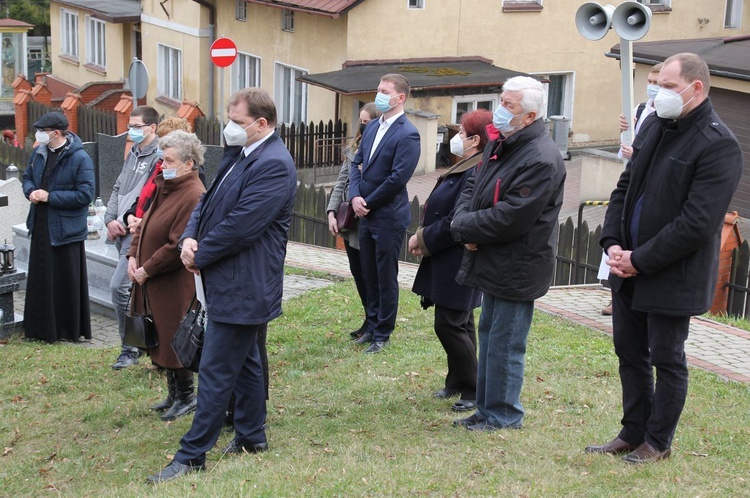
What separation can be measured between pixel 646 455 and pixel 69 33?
33.9 meters

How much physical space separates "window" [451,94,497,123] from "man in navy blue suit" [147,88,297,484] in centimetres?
1770

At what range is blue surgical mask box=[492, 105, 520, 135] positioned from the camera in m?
5.23

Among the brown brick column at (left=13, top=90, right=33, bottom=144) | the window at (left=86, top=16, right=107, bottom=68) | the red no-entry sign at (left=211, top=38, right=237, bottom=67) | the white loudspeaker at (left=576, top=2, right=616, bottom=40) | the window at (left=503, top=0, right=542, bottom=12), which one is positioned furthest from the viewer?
the window at (left=86, top=16, right=107, bottom=68)

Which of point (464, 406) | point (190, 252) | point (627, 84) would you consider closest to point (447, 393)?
point (464, 406)

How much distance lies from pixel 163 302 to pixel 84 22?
30.0 metres

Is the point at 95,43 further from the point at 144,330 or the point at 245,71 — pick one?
the point at 144,330

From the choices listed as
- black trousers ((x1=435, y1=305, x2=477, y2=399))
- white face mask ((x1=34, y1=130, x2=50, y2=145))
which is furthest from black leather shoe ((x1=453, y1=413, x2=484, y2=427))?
white face mask ((x1=34, y1=130, x2=50, y2=145))

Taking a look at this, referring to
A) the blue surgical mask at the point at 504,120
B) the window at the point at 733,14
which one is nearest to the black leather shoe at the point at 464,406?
the blue surgical mask at the point at 504,120

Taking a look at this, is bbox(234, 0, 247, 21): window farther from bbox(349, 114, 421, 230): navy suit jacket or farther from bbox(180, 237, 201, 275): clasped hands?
bbox(180, 237, 201, 275): clasped hands

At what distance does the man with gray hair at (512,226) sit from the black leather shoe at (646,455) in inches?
31.4

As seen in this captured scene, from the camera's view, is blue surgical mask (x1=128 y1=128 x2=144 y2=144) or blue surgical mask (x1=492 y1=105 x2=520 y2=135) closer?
blue surgical mask (x1=492 y1=105 x2=520 y2=135)

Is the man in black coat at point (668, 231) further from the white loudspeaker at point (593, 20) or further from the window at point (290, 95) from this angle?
the window at point (290, 95)

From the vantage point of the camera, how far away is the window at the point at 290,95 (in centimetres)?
2456

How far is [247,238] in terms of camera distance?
4.99 meters
